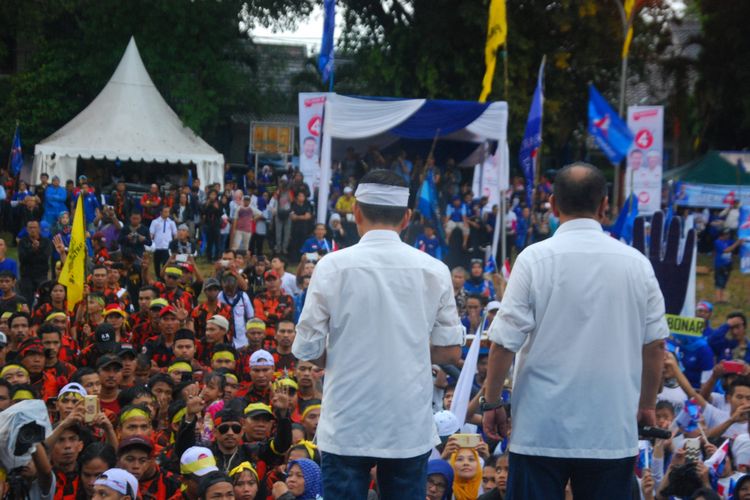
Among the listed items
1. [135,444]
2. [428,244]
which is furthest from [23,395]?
[428,244]

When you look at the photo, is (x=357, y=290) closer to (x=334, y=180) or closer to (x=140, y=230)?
(x=140, y=230)

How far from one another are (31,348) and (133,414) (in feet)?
6.76

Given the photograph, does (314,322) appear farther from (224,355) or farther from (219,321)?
(219,321)

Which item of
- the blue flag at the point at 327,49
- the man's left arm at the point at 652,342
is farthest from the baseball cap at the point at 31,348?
the blue flag at the point at 327,49

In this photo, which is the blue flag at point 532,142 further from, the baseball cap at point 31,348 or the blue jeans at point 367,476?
the blue jeans at point 367,476

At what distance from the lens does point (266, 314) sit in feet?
39.6

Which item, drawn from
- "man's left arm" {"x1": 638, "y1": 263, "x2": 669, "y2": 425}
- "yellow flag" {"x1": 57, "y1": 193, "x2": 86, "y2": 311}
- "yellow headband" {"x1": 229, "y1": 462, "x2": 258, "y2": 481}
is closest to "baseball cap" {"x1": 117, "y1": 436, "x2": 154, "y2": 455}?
"yellow headband" {"x1": 229, "y1": 462, "x2": 258, "y2": 481}

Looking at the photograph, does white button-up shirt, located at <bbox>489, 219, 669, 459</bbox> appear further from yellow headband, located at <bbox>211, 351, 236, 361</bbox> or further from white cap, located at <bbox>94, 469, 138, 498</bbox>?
yellow headband, located at <bbox>211, 351, 236, 361</bbox>

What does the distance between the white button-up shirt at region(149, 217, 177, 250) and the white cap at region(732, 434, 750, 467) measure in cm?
1239

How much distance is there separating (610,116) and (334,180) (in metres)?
7.33

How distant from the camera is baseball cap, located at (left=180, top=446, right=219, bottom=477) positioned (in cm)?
646

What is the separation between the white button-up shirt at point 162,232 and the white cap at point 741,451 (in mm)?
12387

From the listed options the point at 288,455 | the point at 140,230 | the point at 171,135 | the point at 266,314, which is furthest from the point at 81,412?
the point at 171,135

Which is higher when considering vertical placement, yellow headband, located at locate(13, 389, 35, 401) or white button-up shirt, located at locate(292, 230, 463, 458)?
white button-up shirt, located at locate(292, 230, 463, 458)
